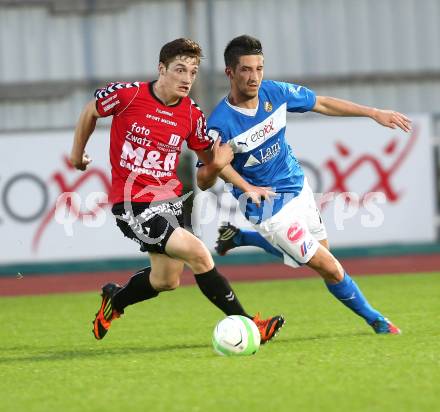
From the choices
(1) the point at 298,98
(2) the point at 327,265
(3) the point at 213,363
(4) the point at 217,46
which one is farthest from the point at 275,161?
(4) the point at 217,46

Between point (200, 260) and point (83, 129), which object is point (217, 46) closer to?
point (83, 129)

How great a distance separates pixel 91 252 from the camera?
14750mm

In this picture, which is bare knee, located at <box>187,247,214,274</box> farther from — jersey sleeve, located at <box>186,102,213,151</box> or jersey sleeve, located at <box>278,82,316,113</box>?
jersey sleeve, located at <box>278,82,316,113</box>

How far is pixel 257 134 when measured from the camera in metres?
7.69

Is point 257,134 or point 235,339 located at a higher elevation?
point 257,134

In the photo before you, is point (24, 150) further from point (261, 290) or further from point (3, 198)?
point (261, 290)

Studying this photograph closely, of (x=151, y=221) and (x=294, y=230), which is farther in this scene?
(x=294, y=230)

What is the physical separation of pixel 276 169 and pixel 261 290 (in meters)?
4.58

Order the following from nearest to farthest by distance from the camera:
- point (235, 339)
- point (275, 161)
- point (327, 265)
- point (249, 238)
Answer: point (235, 339) < point (327, 265) < point (275, 161) < point (249, 238)

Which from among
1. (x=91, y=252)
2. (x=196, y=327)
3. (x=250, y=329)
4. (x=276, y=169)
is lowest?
(x=91, y=252)

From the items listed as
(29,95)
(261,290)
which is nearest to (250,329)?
(261,290)

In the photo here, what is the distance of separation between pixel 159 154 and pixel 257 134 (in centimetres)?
72

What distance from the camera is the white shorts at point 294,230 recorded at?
24.6ft

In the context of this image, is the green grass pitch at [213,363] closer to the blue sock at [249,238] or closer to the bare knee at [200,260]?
the bare knee at [200,260]
